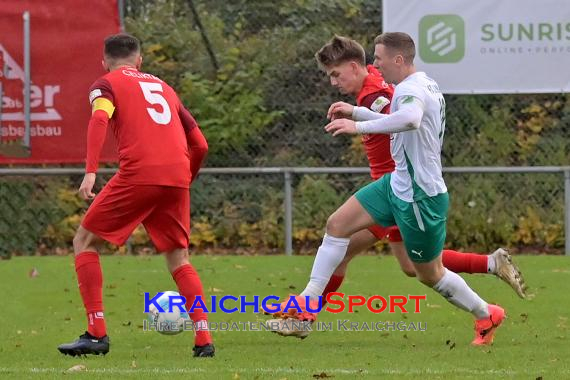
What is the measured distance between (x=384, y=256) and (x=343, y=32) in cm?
255

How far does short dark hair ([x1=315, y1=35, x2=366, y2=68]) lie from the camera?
780 centimetres

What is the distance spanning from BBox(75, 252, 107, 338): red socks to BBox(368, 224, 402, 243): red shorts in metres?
1.60

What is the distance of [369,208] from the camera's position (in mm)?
7531

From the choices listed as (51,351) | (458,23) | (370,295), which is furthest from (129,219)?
(458,23)

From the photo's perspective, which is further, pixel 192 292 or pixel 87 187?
pixel 192 292

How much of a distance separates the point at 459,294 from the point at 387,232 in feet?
2.16

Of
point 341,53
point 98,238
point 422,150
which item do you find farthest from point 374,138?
point 98,238

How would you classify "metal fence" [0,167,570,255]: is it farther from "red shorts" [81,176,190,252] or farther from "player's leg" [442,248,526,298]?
"red shorts" [81,176,190,252]

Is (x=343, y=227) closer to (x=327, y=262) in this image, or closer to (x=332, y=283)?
(x=327, y=262)

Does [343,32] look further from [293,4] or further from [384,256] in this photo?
[384,256]

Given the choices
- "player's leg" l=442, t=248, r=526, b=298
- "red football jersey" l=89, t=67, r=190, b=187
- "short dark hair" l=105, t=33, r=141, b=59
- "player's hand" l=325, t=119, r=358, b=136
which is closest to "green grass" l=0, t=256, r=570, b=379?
"player's leg" l=442, t=248, r=526, b=298

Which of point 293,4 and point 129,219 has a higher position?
point 293,4

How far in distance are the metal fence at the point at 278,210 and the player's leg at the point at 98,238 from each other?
5.96 m

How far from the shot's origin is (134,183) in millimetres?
7133
